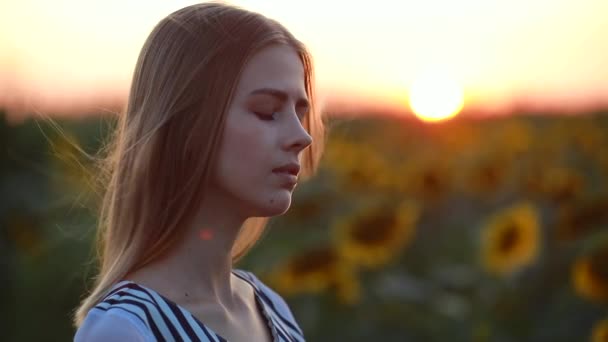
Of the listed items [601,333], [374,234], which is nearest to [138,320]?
[601,333]

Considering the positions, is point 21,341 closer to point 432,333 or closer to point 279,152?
point 432,333

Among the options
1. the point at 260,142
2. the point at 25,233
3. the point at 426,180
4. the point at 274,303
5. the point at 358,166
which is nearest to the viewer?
the point at 260,142

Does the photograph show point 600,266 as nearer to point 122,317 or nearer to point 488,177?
point 488,177

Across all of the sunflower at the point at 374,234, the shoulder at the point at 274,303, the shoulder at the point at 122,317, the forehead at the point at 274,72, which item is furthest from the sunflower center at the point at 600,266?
the shoulder at the point at 122,317

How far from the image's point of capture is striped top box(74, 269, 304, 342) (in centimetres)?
141

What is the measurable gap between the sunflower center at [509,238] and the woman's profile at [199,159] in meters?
2.42

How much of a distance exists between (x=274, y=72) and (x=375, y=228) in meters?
2.37

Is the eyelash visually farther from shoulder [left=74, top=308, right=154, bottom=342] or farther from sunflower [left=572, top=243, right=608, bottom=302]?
sunflower [left=572, top=243, right=608, bottom=302]

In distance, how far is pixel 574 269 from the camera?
11.3 ft

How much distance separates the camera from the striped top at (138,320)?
55.6 inches

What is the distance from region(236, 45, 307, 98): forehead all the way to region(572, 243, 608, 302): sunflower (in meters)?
1.95

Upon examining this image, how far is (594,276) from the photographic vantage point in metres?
3.31

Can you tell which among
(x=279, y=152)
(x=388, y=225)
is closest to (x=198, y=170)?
(x=279, y=152)

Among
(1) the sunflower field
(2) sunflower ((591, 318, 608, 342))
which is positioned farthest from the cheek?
(2) sunflower ((591, 318, 608, 342))
